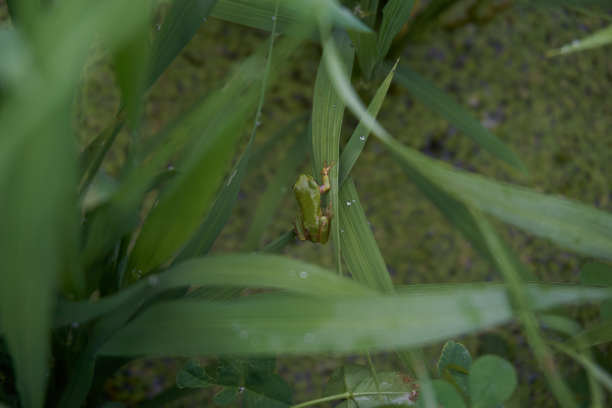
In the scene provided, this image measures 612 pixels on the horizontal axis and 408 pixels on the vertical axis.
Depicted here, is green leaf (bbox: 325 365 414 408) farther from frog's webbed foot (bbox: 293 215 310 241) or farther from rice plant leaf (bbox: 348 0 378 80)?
rice plant leaf (bbox: 348 0 378 80)

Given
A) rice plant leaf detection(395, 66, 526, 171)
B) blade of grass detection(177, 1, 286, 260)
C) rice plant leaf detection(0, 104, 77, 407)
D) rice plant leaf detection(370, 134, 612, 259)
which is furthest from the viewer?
rice plant leaf detection(395, 66, 526, 171)

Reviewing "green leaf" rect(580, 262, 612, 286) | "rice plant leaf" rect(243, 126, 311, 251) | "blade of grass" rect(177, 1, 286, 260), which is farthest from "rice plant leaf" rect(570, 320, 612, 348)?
"rice plant leaf" rect(243, 126, 311, 251)

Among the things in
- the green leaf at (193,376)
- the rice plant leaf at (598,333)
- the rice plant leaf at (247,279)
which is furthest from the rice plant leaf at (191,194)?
the rice plant leaf at (598,333)

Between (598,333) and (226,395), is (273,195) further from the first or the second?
(598,333)

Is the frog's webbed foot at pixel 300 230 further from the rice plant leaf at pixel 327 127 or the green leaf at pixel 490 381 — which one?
the green leaf at pixel 490 381

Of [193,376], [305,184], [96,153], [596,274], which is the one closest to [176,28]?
[96,153]

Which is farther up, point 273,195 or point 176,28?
point 176,28
